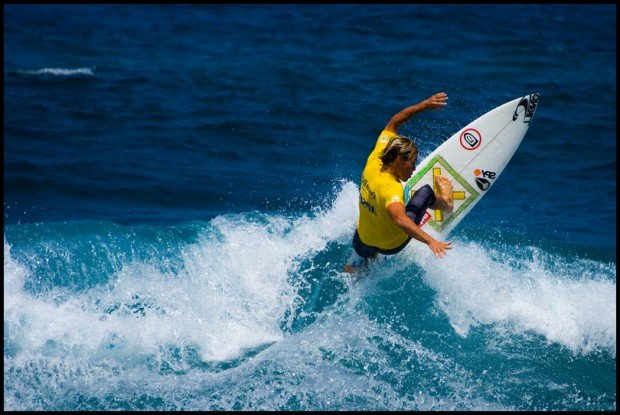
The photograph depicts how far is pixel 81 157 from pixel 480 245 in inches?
244

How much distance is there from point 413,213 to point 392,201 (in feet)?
2.52

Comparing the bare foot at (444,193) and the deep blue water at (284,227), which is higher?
the bare foot at (444,193)

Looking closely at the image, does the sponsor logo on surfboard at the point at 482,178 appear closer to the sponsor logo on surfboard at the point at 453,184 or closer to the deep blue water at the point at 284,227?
the sponsor logo on surfboard at the point at 453,184

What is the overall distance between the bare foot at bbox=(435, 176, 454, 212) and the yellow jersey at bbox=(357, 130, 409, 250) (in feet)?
2.18

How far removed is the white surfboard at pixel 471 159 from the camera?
7.62 m

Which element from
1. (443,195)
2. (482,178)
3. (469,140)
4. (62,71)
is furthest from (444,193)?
(62,71)

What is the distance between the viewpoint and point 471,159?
766 cm

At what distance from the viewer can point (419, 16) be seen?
19.9 metres

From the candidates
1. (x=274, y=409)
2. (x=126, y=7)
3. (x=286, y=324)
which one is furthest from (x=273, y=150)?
(x=126, y=7)

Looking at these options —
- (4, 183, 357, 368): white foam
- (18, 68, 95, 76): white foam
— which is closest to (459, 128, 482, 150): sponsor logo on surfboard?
(4, 183, 357, 368): white foam

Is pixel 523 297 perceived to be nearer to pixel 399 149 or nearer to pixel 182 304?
pixel 399 149

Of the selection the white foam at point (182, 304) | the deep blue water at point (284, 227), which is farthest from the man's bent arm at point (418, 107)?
the white foam at point (182, 304)

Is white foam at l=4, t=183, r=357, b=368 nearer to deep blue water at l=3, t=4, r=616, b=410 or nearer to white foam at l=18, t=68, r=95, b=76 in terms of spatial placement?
deep blue water at l=3, t=4, r=616, b=410

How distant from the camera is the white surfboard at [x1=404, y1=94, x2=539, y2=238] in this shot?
7.62 m
